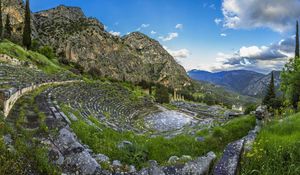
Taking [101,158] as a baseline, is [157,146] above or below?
below

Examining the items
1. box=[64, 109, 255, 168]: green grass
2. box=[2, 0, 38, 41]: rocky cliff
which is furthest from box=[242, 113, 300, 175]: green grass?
box=[2, 0, 38, 41]: rocky cliff

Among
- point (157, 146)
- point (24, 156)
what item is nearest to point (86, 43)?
point (157, 146)

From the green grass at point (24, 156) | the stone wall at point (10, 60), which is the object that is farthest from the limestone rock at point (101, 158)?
the stone wall at point (10, 60)

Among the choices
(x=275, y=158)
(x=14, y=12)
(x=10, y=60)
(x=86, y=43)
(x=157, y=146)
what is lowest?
(x=157, y=146)

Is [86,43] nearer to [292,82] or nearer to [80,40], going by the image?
[80,40]

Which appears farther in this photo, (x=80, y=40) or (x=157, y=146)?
(x=80, y=40)

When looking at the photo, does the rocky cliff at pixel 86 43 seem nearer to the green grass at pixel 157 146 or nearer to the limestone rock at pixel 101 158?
the green grass at pixel 157 146

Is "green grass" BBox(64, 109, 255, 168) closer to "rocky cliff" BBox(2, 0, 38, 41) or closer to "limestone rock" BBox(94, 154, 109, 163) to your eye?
"limestone rock" BBox(94, 154, 109, 163)

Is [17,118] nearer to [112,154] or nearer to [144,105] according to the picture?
[112,154]

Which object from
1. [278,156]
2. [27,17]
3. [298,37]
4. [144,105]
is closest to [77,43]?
[27,17]

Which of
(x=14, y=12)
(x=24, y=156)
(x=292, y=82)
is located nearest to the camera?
(x=24, y=156)

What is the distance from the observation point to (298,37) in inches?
2381

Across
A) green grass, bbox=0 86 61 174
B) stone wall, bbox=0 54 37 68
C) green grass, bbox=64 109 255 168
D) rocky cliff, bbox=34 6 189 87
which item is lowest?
green grass, bbox=64 109 255 168

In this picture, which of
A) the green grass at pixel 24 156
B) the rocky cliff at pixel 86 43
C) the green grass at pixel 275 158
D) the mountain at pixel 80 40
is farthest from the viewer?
the rocky cliff at pixel 86 43
